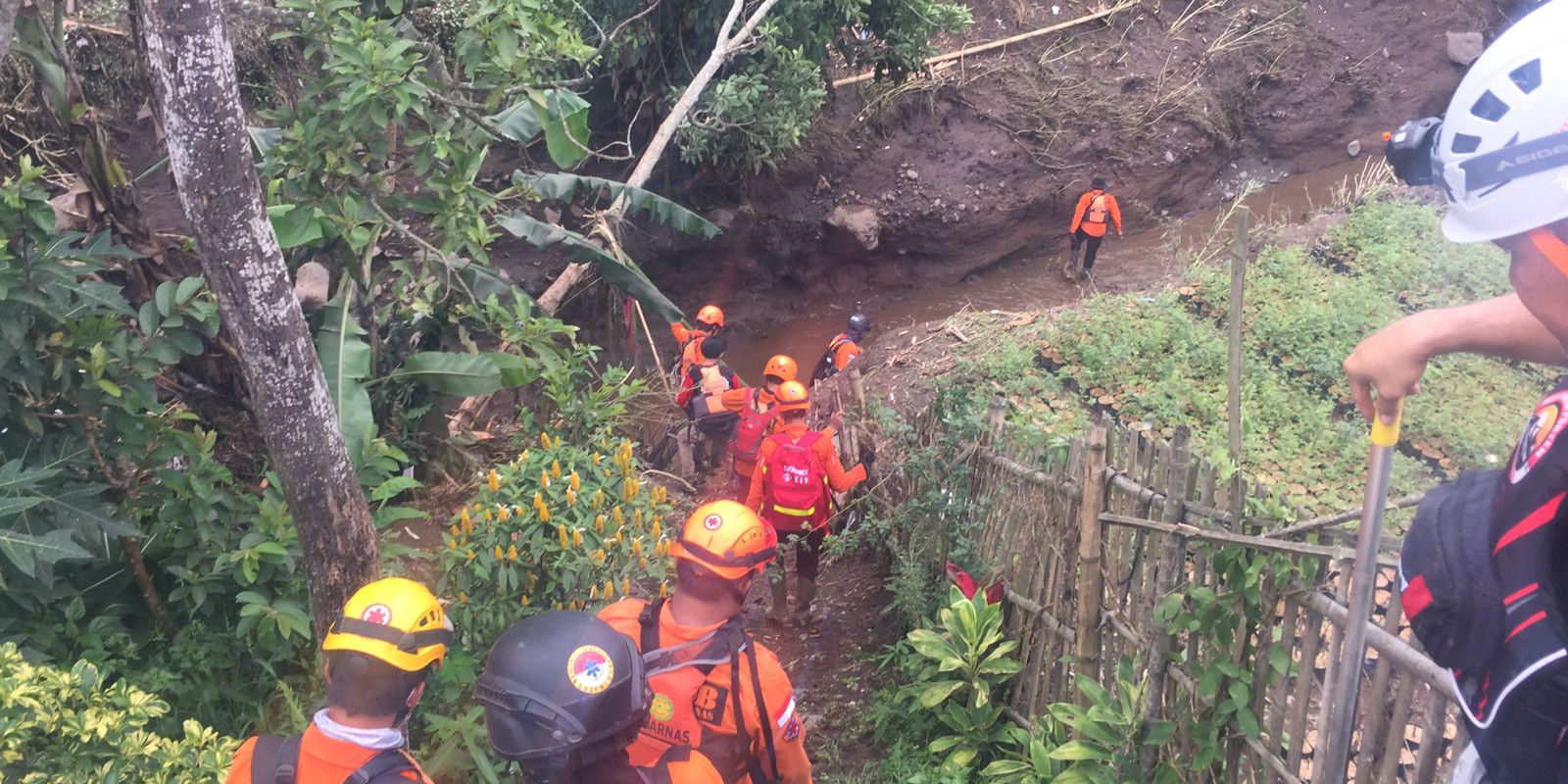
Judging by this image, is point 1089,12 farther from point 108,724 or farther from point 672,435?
point 108,724

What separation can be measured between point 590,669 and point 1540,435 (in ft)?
5.77

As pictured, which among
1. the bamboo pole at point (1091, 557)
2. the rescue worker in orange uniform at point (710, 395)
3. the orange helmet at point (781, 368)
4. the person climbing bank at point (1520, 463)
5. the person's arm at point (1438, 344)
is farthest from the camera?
the rescue worker in orange uniform at point (710, 395)

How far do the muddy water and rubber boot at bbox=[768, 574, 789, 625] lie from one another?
651 cm

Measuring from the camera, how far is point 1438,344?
166 cm

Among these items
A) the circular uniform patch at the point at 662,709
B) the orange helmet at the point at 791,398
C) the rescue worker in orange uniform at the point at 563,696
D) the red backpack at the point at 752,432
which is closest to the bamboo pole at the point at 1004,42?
the red backpack at the point at 752,432

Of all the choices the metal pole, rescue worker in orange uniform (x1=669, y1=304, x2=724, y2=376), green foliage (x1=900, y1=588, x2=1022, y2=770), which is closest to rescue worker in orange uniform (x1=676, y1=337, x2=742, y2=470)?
rescue worker in orange uniform (x1=669, y1=304, x2=724, y2=376)

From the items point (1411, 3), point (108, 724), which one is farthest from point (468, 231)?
point (1411, 3)

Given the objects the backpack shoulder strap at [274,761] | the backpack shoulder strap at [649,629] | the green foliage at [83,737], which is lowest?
the green foliage at [83,737]

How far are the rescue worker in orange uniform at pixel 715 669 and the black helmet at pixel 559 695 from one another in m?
0.54

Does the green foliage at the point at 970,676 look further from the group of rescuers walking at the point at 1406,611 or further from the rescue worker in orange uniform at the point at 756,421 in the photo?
the rescue worker in orange uniform at the point at 756,421

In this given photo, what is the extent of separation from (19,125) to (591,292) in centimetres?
471

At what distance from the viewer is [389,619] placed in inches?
91.0

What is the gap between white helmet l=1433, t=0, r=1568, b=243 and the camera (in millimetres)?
1388

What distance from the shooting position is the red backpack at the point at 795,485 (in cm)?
585
